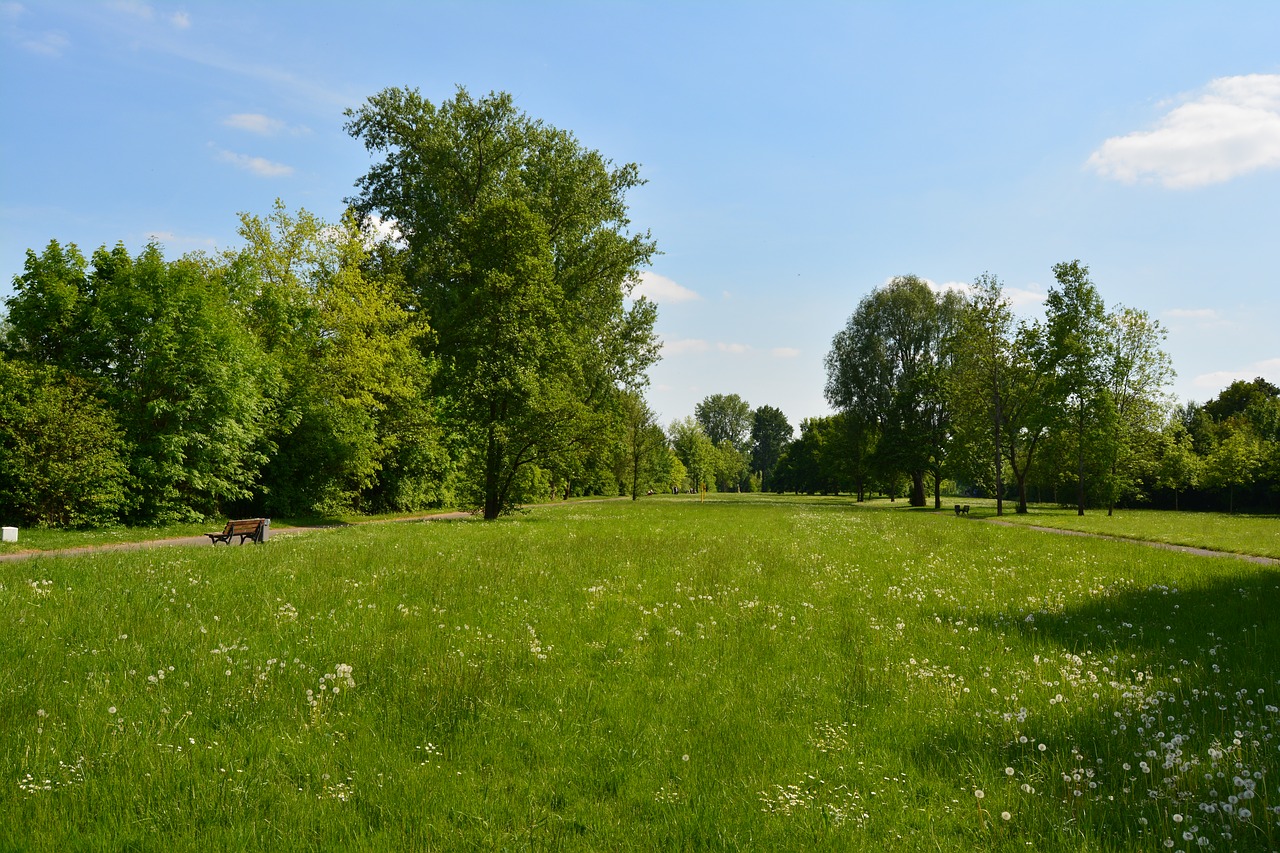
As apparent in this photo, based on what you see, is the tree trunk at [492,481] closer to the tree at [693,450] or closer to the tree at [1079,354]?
Answer: the tree at [1079,354]

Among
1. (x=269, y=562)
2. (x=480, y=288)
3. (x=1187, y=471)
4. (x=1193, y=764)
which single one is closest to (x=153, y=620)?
(x=269, y=562)

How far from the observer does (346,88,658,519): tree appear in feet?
103

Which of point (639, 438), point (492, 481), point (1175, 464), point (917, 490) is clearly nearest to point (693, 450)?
point (639, 438)

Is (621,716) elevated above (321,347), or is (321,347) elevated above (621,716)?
(321,347)

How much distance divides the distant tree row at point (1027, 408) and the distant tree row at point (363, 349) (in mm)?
25730

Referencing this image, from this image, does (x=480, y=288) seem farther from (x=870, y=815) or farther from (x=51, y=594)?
(x=870, y=815)

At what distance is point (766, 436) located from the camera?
599 feet

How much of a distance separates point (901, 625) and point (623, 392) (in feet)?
117

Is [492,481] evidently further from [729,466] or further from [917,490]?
[729,466]

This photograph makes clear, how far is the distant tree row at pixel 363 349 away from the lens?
24234 millimetres

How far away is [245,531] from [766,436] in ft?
555

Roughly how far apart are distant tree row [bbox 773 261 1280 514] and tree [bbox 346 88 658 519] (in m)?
26.0

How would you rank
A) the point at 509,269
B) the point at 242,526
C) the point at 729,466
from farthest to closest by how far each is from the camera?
the point at 729,466, the point at 509,269, the point at 242,526

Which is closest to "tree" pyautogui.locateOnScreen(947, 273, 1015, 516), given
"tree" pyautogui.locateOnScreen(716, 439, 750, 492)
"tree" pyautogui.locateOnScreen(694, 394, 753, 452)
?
"tree" pyautogui.locateOnScreen(716, 439, 750, 492)
